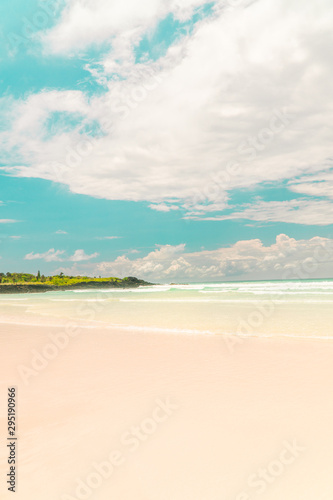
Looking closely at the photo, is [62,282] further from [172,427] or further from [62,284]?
[172,427]

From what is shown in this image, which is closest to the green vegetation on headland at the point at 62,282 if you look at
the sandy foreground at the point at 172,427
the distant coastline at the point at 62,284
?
the distant coastline at the point at 62,284

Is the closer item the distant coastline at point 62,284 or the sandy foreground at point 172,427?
the sandy foreground at point 172,427

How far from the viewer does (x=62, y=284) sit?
125 m

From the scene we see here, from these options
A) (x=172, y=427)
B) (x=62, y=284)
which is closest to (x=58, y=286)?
(x=62, y=284)

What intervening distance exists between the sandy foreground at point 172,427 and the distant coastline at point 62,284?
108 metres

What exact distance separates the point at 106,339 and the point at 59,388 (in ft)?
17.4

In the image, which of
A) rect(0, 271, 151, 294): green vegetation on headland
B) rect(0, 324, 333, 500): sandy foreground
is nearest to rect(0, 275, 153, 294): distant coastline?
rect(0, 271, 151, 294): green vegetation on headland

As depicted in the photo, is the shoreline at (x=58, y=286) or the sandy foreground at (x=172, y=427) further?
the shoreline at (x=58, y=286)

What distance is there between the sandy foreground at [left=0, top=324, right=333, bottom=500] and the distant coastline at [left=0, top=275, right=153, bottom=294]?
108017 millimetres

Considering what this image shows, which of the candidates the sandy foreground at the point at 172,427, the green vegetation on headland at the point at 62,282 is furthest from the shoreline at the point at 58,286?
the sandy foreground at the point at 172,427

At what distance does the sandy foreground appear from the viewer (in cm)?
336

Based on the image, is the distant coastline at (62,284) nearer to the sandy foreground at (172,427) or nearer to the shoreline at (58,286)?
the shoreline at (58,286)

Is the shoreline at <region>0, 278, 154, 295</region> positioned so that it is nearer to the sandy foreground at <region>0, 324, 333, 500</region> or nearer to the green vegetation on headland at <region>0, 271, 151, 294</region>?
the green vegetation on headland at <region>0, 271, 151, 294</region>

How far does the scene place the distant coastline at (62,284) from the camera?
10681 cm
